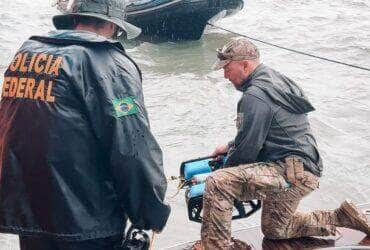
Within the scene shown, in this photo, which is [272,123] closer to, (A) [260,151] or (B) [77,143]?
(A) [260,151]

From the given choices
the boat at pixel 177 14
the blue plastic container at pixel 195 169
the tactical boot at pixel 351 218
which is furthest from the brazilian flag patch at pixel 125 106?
the boat at pixel 177 14

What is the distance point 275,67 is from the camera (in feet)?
38.1

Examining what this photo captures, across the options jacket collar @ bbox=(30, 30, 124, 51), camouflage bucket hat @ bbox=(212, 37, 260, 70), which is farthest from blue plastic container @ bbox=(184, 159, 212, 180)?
jacket collar @ bbox=(30, 30, 124, 51)

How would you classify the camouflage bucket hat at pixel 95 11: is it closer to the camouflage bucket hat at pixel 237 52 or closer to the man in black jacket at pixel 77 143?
the man in black jacket at pixel 77 143

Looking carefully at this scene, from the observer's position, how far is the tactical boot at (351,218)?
A: 360cm

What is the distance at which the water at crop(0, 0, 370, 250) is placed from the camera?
6398mm

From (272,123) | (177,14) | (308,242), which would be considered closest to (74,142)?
(272,123)

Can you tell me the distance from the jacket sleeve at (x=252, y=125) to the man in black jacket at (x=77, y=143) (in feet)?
3.97

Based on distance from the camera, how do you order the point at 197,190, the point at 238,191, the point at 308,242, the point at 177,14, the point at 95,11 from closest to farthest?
the point at 95,11 < the point at 238,191 < the point at 197,190 < the point at 308,242 < the point at 177,14

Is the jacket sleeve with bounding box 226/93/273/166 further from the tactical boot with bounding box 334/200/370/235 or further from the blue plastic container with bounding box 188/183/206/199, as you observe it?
the tactical boot with bounding box 334/200/370/235

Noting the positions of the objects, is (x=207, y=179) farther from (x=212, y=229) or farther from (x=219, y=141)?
(x=219, y=141)

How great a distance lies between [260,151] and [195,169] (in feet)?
1.70

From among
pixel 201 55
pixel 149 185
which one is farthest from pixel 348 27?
pixel 149 185

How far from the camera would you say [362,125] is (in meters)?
8.07
